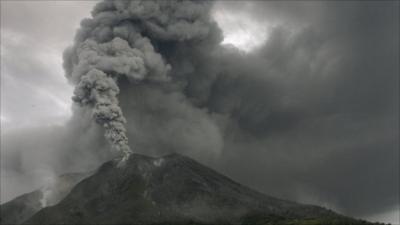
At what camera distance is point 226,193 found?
18850 centimetres

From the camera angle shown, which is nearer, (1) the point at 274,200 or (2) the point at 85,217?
(2) the point at 85,217

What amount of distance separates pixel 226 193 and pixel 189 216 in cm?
2739

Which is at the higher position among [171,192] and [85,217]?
[171,192]

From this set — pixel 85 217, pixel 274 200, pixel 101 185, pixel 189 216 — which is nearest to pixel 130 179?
pixel 101 185

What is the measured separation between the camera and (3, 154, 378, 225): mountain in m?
164

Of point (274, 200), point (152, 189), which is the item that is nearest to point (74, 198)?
point (152, 189)

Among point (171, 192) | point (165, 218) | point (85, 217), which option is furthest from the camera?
point (171, 192)

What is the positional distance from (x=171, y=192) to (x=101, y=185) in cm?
3036

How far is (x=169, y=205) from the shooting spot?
177m

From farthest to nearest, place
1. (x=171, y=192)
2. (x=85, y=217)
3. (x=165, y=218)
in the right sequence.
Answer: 1. (x=171, y=192)
2. (x=85, y=217)
3. (x=165, y=218)

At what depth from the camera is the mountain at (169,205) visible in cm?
16388

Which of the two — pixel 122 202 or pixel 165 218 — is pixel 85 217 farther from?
pixel 165 218

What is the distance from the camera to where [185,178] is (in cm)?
19462

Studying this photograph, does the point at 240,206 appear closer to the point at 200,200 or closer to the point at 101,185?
the point at 200,200
